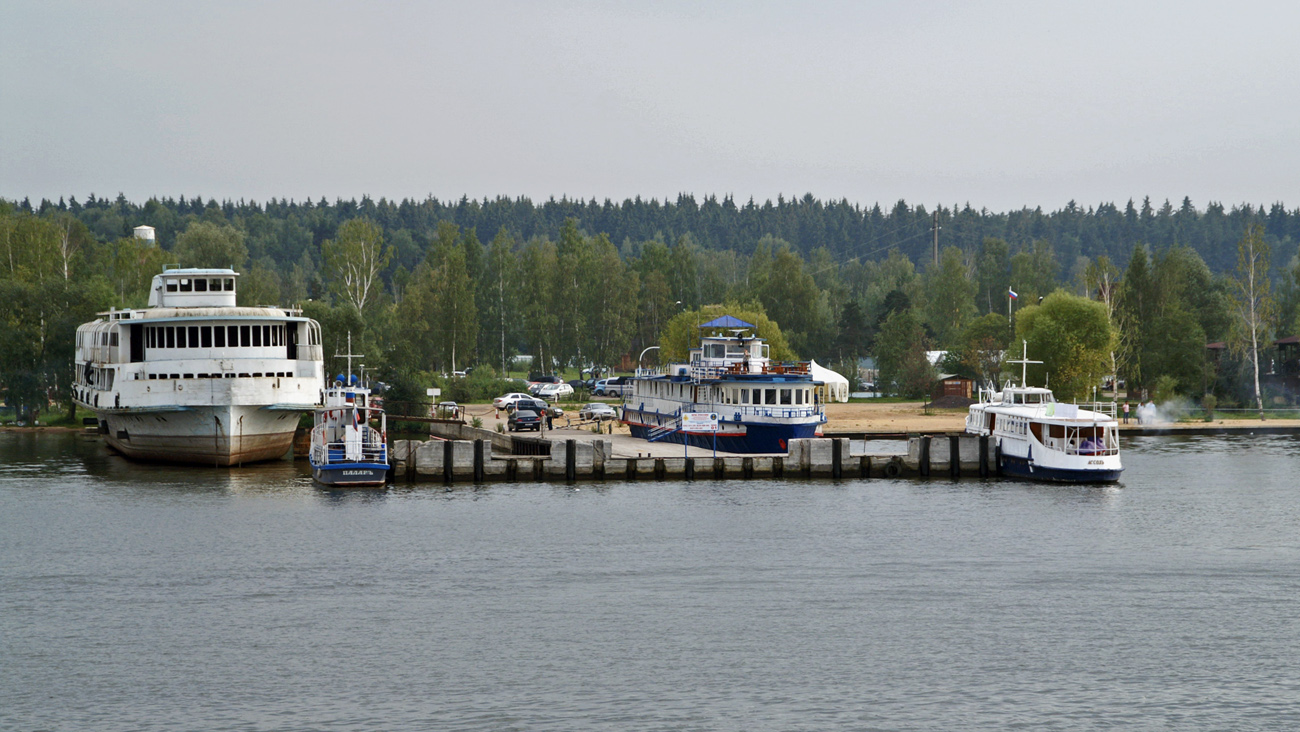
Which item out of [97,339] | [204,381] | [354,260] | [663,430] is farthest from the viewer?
[354,260]

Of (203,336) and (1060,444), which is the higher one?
(203,336)

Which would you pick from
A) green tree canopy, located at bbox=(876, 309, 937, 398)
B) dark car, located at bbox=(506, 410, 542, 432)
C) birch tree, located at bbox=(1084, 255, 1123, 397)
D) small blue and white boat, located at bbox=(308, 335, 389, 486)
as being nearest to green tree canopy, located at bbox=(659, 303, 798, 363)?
green tree canopy, located at bbox=(876, 309, 937, 398)

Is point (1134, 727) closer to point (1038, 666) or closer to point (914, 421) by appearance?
point (1038, 666)

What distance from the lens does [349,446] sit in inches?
2228

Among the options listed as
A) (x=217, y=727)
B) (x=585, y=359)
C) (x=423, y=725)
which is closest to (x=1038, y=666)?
(x=423, y=725)

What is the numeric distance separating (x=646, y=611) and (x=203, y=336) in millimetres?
39930

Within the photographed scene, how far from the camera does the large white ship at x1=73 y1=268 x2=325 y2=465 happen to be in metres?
64.0

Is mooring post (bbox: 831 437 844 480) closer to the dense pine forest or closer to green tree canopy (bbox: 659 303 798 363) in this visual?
the dense pine forest

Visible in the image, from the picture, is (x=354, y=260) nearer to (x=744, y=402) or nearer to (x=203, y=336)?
(x=203, y=336)

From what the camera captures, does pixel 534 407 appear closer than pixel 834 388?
Yes

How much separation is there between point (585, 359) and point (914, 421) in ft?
168

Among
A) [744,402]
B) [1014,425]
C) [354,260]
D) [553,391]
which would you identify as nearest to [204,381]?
[744,402]

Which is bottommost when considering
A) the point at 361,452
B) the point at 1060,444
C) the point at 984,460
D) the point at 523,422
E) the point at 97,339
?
the point at 984,460

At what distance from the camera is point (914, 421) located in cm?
9094
